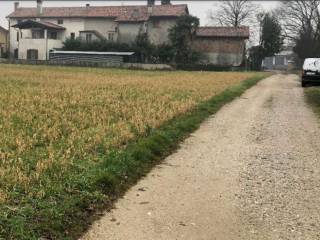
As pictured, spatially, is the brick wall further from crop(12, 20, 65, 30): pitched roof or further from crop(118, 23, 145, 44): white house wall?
crop(12, 20, 65, 30): pitched roof

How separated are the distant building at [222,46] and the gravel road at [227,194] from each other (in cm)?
5647

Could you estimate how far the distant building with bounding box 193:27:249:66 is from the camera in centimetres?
6712

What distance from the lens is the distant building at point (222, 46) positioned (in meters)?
67.1

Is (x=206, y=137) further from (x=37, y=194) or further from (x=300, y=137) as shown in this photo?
(x=37, y=194)

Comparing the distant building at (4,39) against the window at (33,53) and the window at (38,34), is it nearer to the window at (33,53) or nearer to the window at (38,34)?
the window at (38,34)

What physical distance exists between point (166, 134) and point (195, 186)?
3.38 meters

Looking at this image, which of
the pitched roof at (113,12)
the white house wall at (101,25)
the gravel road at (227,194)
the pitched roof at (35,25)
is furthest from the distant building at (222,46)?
the gravel road at (227,194)

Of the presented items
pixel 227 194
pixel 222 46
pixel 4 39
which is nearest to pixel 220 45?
pixel 222 46

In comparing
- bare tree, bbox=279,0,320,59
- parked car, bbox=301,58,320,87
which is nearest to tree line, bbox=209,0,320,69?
bare tree, bbox=279,0,320,59

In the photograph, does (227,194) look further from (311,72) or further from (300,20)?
(300,20)

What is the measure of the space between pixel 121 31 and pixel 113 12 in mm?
4620

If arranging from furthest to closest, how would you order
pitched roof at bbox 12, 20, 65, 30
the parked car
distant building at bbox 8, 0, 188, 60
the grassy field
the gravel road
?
pitched roof at bbox 12, 20, 65, 30, distant building at bbox 8, 0, 188, 60, the parked car, the gravel road, the grassy field

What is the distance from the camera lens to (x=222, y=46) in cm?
6788

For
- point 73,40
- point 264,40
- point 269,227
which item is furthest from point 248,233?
point 264,40
